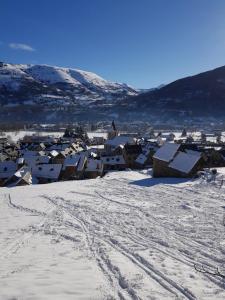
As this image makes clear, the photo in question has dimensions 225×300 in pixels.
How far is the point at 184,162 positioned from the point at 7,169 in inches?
1229

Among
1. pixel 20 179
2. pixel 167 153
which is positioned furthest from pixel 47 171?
pixel 167 153

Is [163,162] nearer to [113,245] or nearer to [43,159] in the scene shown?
[43,159]

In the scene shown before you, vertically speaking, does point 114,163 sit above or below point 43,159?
below

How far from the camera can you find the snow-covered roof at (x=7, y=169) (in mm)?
59625

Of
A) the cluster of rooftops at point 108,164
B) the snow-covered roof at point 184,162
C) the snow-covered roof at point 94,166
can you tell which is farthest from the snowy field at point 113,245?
the snow-covered roof at point 94,166

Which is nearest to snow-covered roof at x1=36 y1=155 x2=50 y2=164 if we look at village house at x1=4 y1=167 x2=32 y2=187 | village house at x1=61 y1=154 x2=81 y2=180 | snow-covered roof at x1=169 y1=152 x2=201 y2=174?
village house at x1=61 y1=154 x2=81 y2=180

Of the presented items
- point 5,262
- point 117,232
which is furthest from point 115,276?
point 117,232

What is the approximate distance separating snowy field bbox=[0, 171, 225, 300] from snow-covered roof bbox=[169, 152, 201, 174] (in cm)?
1014

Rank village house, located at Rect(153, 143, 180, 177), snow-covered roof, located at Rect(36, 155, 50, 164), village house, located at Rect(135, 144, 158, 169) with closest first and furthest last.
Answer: village house, located at Rect(153, 143, 180, 177) < snow-covered roof, located at Rect(36, 155, 50, 164) < village house, located at Rect(135, 144, 158, 169)

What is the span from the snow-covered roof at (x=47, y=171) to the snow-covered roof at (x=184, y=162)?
2013 cm

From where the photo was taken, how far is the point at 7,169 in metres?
61.8

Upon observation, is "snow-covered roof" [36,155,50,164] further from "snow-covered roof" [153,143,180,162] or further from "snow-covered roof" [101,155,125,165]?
"snow-covered roof" [153,143,180,162]

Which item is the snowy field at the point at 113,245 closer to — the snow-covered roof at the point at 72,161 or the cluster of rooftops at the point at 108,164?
the cluster of rooftops at the point at 108,164

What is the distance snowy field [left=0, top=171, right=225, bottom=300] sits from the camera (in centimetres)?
1276
